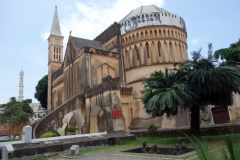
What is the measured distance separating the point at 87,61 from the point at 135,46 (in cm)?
640

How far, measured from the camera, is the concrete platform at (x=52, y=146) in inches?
366

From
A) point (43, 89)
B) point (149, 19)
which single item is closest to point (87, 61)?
point (149, 19)

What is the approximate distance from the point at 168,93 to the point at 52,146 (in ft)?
21.7

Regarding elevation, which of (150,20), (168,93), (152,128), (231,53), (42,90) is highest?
(150,20)

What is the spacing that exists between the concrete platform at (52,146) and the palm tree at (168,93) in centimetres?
373

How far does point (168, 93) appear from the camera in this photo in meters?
10.9

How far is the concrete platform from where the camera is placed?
929cm

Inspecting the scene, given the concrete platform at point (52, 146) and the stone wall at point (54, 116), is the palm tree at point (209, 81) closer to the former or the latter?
the concrete platform at point (52, 146)

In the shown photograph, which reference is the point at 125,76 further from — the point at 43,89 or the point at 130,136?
the point at 43,89

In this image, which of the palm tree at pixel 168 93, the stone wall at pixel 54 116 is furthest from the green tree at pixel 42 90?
the palm tree at pixel 168 93

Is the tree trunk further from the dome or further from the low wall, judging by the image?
the dome

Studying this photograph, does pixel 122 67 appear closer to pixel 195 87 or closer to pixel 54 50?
pixel 195 87

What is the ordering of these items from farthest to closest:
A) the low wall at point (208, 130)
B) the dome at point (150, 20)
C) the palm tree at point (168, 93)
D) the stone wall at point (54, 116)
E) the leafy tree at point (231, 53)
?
the leafy tree at point (231, 53) → the dome at point (150, 20) → the stone wall at point (54, 116) → the low wall at point (208, 130) → the palm tree at point (168, 93)

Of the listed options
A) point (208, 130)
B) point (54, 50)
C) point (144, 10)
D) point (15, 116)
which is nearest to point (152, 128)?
point (208, 130)
